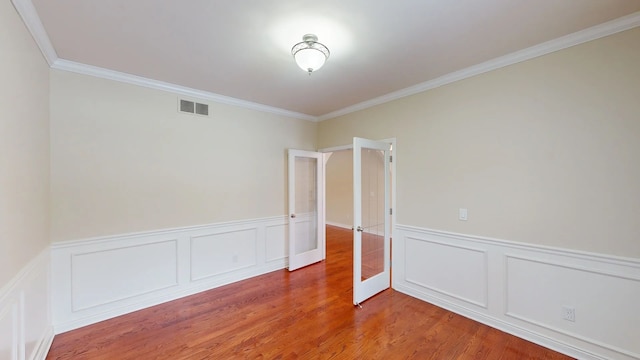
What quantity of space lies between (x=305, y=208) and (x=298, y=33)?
3024 millimetres

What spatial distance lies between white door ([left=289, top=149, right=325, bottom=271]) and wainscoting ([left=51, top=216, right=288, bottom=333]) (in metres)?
0.49

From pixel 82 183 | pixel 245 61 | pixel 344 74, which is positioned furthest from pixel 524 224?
pixel 82 183

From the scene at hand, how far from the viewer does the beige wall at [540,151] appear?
1.93 m

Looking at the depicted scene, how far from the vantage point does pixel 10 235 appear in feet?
5.08

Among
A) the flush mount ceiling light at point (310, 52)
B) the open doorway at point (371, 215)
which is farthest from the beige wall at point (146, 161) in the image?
the flush mount ceiling light at point (310, 52)

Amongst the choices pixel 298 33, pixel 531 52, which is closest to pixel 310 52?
pixel 298 33

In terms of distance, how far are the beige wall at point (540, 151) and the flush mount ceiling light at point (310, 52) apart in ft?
5.51

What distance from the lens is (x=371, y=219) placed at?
10.8 feet

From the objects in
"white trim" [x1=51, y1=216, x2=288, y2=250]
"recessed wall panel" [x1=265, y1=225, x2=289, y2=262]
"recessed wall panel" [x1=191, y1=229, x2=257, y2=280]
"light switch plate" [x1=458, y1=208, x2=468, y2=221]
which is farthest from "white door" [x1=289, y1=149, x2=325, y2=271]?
"light switch plate" [x1=458, y1=208, x2=468, y2=221]

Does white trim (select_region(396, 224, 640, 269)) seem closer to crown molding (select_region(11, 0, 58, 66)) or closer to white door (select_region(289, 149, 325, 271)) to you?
white door (select_region(289, 149, 325, 271))

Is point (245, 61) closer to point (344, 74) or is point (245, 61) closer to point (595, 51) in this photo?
point (344, 74)

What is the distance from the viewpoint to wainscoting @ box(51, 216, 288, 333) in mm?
2518

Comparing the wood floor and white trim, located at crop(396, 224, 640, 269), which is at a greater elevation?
white trim, located at crop(396, 224, 640, 269)

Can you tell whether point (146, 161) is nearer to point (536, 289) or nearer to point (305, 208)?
point (305, 208)
